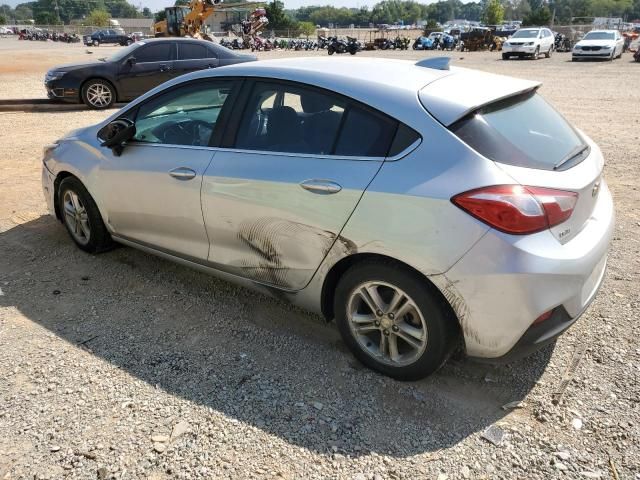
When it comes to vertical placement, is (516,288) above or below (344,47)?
below

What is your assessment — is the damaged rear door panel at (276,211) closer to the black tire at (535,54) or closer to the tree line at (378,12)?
the black tire at (535,54)

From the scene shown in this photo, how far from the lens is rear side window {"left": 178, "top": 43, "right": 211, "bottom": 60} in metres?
12.8

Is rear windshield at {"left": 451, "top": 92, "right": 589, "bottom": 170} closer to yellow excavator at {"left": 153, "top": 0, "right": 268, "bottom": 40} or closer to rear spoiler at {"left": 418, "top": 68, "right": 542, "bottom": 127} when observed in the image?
rear spoiler at {"left": 418, "top": 68, "right": 542, "bottom": 127}

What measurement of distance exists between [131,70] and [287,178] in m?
10.8

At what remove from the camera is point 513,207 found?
2.39m

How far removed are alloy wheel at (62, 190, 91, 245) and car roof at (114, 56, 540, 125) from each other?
5.84 ft

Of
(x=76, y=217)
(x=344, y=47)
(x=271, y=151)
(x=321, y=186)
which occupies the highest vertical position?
(x=344, y=47)

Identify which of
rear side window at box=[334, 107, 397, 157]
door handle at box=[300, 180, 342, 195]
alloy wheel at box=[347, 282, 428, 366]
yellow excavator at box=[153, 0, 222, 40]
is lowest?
alloy wheel at box=[347, 282, 428, 366]

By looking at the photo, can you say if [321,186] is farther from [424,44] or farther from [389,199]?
[424,44]

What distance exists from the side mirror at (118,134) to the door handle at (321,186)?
162 cm

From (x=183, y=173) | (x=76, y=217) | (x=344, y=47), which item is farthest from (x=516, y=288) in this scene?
(x=344, y=47)

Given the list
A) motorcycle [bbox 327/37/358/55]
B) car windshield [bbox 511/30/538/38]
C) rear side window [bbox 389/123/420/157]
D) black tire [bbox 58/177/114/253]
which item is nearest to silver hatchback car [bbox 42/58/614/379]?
rear side window [bbox 389/123/420/157]

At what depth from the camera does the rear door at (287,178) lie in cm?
282

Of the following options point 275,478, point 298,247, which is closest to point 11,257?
point 298,247
